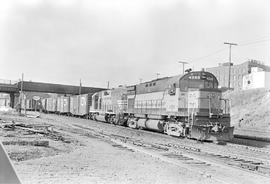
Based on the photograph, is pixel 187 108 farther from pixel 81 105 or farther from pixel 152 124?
pixel 81 105

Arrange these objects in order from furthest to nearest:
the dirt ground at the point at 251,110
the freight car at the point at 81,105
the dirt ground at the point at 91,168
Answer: the freight car at the point at 81,105 < the dirt ground at the point at 251,110 < the dirt ground at the point at 91,168

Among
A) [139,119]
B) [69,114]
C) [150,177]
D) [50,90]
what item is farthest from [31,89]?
[150,177]

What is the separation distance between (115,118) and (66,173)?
20.9 meters

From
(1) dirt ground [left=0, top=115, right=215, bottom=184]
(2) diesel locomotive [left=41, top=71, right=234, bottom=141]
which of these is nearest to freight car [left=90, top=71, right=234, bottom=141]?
(2) diesel locomotive [left=41, top=71, right=234, bottom=141]

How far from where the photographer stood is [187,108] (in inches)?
678

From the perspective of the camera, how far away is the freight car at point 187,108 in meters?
16.2

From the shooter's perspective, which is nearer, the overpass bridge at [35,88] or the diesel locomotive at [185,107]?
the diesel locomotive at [185,107]

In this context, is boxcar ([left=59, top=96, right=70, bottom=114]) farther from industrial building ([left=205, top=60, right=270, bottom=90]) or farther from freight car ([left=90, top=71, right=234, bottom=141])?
industrial building ([left=205, top=60, right=270, bottom=90])

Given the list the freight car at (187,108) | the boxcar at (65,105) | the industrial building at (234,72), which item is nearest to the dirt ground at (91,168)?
the freight car at (187,108)

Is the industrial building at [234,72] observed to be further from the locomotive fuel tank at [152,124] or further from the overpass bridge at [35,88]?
the locomotive fuel tank at [152,124]

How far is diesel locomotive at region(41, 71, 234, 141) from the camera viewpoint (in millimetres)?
16250

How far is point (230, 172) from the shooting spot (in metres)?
8.48

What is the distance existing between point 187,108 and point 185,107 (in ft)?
0.68

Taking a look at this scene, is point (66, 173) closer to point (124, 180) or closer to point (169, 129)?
point (124, 180)
